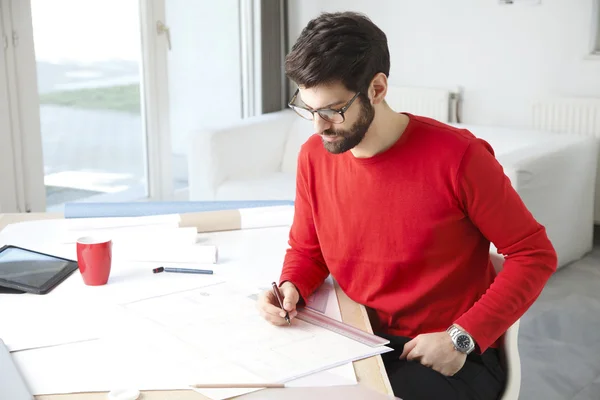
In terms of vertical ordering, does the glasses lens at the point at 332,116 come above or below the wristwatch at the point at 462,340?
above

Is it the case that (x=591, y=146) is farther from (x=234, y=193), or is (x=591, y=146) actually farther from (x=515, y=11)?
(x=234, y=193)

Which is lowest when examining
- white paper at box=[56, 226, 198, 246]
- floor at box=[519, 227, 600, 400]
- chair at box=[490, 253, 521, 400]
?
floor at box=[519, 227, 600, 400]

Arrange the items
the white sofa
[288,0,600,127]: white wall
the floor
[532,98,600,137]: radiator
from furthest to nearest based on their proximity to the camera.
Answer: [288,0,600,127]: white wall, [532,98,600,137]: radiator, the white sofa, the floor

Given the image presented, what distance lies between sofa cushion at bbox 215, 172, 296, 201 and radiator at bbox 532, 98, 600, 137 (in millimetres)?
1349

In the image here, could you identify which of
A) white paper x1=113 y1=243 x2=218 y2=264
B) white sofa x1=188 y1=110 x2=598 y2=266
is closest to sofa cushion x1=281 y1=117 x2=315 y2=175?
white sofa x1=188 y1=110 x2=598 y2=266

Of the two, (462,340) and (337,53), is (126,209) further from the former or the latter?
(462,340)

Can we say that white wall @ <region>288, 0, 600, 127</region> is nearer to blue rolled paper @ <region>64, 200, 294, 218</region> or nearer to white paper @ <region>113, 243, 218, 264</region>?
blue rolled paper @ <region>64, 200, 294, 218</region>

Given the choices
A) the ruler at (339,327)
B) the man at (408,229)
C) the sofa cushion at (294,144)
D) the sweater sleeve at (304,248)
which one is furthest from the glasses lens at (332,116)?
the sofa cushion at (294,144)

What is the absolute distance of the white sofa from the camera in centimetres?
333

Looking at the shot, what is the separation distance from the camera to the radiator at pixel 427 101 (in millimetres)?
4344

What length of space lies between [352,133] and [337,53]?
0.50 feet

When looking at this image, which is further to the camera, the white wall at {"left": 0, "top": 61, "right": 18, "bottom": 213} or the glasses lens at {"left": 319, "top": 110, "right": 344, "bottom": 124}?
the white wall at {"left": 0, "top": 61, "right": 18, "bottom": 213}

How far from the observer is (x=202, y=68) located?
16.0 ft

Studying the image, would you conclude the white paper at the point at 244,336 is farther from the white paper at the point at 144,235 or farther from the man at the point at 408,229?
the white paper at the point at 144,235
